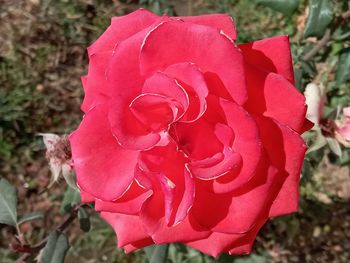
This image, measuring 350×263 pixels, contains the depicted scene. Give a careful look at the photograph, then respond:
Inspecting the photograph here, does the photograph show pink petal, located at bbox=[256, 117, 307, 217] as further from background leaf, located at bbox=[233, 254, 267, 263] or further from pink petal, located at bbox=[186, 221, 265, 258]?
background leaf, located at bbox=[233, 254, 267, 263]

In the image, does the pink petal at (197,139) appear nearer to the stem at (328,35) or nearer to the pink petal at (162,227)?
the pink petal at (162,227)

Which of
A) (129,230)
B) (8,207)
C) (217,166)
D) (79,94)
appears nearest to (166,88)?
(217,166)

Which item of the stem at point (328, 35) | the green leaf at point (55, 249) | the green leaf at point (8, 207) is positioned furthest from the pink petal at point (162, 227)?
the stem at point (328, 35)

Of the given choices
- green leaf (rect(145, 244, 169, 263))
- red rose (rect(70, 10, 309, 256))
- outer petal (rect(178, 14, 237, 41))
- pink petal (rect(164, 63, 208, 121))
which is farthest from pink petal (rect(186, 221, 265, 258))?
green leaf (rect(145, 244, 169, 263))

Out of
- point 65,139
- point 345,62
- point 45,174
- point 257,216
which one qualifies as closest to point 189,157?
point 257,216

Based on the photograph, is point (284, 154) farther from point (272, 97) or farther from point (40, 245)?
point (40, 245)

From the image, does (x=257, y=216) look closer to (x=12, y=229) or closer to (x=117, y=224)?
(x=117, y=224)
